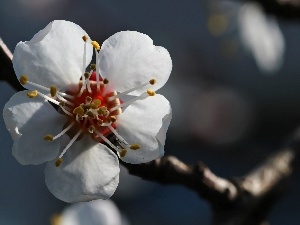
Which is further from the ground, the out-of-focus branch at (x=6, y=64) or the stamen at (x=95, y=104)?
the out-of-focus branch at (x=6, y=64)

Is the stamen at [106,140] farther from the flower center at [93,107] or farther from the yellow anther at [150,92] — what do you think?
the yellow anther at [150,92]

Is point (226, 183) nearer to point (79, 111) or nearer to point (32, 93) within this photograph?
point (79, 111)

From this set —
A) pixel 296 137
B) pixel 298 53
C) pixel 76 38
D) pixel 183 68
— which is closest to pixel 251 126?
pixel 183 68

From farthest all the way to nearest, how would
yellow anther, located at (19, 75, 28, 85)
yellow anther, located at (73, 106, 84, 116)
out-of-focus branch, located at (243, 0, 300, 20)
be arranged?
out-of-focus branch, located at (243, 0, 300, 20) → yellow anther, located at (73, 106, 84, 116) → yellow anther, located at (19, 75, 28, 85)

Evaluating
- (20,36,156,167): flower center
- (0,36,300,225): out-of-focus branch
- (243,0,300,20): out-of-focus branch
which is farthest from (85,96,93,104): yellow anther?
(243,0,300,20): out-of-focus branch

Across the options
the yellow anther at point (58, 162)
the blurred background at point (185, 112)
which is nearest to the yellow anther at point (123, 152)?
the yellow anther at point (58, 162)

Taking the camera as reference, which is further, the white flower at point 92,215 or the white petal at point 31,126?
the white flower at point 92,215

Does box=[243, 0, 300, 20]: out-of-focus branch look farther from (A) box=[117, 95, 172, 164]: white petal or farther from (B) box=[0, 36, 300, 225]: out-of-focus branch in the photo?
(A) box=[117, 95, 172, 164]: white petal
